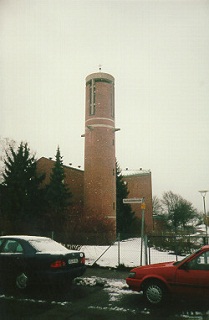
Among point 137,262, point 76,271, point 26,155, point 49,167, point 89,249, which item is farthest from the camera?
point 49,167

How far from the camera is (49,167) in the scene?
43938 mm

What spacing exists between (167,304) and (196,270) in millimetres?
1118

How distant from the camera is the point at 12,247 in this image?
8.86m

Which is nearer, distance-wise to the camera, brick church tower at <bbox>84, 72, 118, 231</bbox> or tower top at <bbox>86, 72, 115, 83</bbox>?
brick church tower at <bbox>84, 72, 118, 231</bbox>

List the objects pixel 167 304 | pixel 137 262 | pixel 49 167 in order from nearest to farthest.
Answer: pixel 167 304 → pixel 137 262 → pixel 49 167

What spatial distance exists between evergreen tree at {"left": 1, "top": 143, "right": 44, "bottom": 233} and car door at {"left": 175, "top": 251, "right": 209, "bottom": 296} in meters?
20.2

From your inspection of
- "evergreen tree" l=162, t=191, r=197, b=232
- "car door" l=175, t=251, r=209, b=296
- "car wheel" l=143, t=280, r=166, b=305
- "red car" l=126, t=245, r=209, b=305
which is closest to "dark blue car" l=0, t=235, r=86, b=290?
"red car" l=126, t=245, r=209, b=305

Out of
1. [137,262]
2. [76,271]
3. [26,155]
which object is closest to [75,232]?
[137,262]

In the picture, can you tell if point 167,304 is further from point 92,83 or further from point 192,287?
point 92,83

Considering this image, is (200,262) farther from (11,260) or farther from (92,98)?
(92,98)

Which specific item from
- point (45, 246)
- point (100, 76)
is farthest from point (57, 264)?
point (100, 76)

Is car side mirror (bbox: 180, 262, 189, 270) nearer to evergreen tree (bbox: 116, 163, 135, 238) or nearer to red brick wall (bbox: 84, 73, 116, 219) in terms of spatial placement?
red brick wall (bbox: 84, 73, 116, 219)

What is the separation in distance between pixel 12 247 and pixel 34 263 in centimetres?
98

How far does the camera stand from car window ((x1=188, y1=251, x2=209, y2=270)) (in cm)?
686
